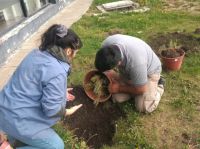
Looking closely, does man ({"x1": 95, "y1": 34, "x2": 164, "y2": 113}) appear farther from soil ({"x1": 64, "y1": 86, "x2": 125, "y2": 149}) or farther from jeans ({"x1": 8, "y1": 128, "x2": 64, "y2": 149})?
jeans ({"x1": 8, "y1": 128, "x2": 64, "y2": 149})

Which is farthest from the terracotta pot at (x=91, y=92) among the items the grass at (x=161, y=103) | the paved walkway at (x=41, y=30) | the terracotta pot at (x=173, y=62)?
the terracotta pot at (x=173, y=62)

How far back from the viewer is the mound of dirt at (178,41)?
6199 mm

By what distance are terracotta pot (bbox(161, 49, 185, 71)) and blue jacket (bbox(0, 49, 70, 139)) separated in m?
2.65

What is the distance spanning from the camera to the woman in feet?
9.85

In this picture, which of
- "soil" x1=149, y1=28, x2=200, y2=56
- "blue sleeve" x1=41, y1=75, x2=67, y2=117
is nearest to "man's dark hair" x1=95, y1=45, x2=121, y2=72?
"blue sleeve" x1=41, y1=75, x2=67, y2=117

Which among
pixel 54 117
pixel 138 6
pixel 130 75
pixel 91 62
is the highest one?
pixel 54 117

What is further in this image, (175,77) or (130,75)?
(175,77)

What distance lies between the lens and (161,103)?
15.7 ft

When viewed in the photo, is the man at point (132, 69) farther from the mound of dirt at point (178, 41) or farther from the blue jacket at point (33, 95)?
the mound of dirt at point (178, 41)

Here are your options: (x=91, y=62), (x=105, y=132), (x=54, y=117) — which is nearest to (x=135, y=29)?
(x=91, y=62)

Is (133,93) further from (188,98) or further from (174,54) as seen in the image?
(174,54)

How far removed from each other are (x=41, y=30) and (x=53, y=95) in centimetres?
527

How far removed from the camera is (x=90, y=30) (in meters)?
7.78

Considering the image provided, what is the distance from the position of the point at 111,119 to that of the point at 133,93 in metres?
0.45
